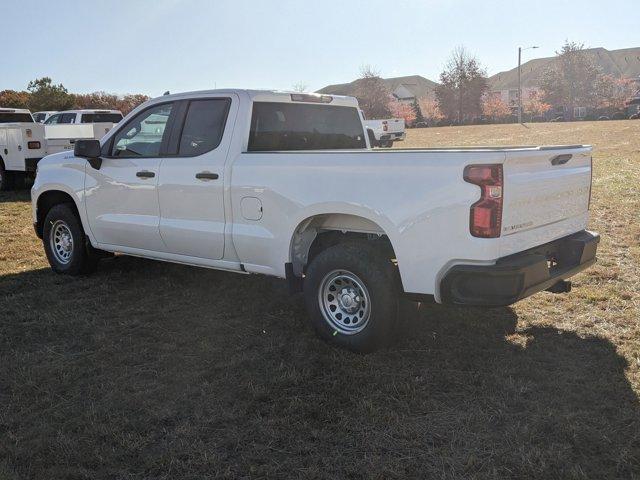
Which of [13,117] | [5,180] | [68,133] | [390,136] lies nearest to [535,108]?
[390,136]

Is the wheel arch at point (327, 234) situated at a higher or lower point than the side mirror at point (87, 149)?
lower

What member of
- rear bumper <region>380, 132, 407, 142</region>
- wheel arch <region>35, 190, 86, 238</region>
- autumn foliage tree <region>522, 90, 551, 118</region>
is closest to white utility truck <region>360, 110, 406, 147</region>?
rear bumper <region>380, 132, 407, 142</region>

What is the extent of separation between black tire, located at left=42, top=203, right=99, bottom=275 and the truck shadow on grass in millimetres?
1109

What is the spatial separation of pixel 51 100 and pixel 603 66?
103168 millimetres

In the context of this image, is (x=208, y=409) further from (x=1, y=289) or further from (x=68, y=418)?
(x=1, y=289)

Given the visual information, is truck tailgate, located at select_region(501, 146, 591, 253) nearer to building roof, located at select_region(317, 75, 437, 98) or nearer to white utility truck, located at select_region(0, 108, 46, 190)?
white utility truck, located at select_region(0, 108, 46, 190)

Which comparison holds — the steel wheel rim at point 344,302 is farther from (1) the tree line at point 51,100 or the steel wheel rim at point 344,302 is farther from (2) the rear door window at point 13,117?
(1) the tree line at point 51,100

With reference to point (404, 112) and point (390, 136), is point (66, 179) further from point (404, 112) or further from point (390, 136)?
point (404, 112)

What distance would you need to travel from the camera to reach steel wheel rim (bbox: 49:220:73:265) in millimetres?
6891

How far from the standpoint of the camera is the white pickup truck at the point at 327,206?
389cm

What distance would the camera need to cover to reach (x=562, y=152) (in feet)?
14.4

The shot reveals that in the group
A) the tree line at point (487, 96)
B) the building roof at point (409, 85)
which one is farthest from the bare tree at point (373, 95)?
the building roof at point (409, 85)

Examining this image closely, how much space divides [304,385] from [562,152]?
2386 millimetres

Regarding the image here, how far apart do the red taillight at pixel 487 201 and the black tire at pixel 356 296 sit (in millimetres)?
783
